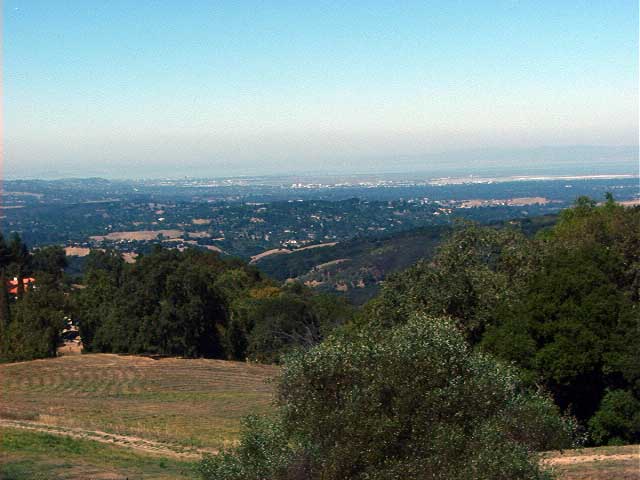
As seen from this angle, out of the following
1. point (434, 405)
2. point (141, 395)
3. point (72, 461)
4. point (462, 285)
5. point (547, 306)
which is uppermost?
point (434, 405)

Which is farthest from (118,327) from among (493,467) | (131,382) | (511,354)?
(493,467)

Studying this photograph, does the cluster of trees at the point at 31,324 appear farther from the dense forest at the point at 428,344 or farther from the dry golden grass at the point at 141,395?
the dry golden grass at the point at 141,395

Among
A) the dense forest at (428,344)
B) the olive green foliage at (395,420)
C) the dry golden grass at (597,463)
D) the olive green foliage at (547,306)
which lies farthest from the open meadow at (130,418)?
the olive green foliage at (547,306)

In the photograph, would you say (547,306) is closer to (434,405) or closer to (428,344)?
(428,344)

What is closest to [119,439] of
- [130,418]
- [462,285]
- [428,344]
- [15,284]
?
[130,418]

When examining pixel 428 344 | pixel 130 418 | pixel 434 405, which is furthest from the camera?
pixel 130 418

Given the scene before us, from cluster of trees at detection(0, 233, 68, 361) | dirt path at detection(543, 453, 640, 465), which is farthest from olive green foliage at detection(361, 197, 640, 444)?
cluster of trees at detection(0, 233, 68, 361)

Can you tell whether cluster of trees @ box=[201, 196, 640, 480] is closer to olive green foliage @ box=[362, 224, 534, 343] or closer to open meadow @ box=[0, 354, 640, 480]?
open meadow @ box=[0, 354, 640, 480]

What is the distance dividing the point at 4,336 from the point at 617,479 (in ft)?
164

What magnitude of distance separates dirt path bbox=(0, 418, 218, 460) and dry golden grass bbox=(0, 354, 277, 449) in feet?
2.07

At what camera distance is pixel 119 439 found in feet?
79.7

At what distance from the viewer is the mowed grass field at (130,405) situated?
23.0m

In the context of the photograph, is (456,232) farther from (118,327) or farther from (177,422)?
(118,327)

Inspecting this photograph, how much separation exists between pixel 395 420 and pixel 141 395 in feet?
88.5
